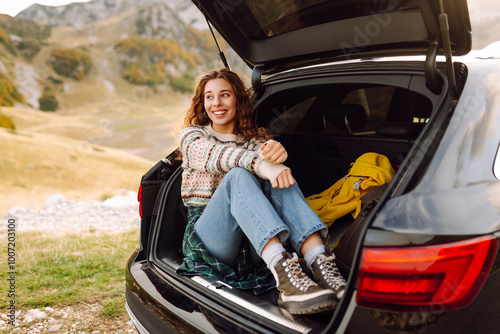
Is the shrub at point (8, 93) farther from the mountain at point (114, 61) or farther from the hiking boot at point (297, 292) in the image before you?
the hiking boot at point (297, 292)

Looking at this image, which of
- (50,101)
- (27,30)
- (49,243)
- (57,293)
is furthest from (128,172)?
(27,30)

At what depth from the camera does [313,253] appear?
5.25 feet

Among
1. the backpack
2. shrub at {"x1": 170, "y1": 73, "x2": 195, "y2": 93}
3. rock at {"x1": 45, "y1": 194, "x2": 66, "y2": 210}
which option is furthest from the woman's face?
shrub at {"x1": 170, "y1": 73, "x2": 195, "y2": 93}

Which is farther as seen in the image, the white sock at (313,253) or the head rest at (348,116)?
the head rest at (348,116)

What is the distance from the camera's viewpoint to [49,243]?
4215mm

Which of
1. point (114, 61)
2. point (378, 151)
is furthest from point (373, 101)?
point (114, 61)

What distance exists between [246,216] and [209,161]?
380mm

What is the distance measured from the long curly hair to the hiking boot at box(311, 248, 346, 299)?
2.77 feet

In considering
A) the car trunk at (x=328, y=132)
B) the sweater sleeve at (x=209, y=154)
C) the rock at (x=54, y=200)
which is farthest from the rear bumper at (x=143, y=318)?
the rock at (x=54, y=200)

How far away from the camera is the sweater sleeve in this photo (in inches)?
70.8

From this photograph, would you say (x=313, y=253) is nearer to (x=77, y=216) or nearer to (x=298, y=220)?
(x=298, y=220)

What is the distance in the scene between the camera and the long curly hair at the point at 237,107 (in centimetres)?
218

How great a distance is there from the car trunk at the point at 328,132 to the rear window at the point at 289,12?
0.24 m

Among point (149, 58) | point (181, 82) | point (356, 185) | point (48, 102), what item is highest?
point (149, 58)
